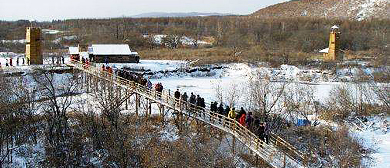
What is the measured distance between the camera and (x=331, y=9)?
109688mm

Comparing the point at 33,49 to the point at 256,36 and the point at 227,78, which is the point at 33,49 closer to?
the point at 227,78

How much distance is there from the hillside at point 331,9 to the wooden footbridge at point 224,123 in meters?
79.0

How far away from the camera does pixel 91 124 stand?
80.8ft

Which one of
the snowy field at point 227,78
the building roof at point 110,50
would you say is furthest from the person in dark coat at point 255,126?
the building roof at point 110,50

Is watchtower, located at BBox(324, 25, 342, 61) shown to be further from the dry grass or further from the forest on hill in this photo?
the dry grass

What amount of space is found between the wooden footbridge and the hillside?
79.0 meters

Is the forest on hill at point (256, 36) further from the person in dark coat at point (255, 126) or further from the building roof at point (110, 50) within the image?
the person in dark coat at point (255, 126)

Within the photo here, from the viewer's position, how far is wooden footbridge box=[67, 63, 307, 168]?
17.4 meters

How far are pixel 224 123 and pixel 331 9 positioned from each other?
9575 centimetres

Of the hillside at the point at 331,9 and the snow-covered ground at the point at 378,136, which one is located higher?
the hillside at the point at 331,9

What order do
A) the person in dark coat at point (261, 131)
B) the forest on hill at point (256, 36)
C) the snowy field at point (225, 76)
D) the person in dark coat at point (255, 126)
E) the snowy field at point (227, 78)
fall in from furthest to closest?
the forest on hill at point (256, 36) < the snowy field at point (225, 76) < the snowy field at point (227, 78) < the person in dark coat at point (255, 126) < the person in dark coat at point (261, 131)

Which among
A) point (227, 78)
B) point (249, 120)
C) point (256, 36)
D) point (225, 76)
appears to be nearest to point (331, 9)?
point (256, 36)

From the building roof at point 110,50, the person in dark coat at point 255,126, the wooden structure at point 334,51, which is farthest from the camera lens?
the wooden structure at point 334,51

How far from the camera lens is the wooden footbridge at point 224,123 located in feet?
57.2
